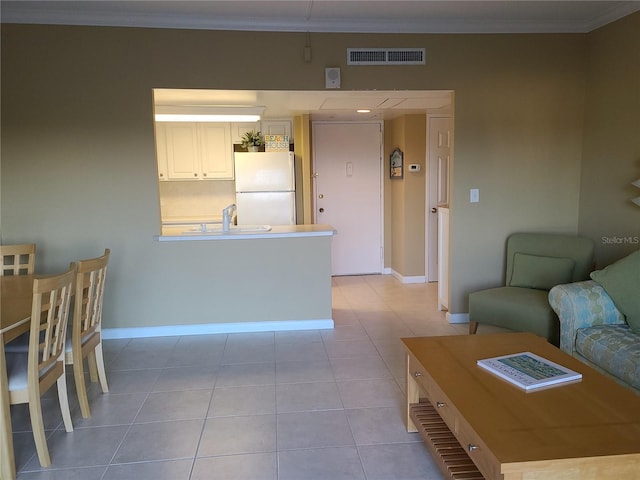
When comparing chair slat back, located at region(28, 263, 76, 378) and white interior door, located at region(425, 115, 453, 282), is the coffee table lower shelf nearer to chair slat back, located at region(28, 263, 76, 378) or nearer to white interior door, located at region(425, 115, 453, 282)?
chair slat back, located at region(28, 263, 76, 378)

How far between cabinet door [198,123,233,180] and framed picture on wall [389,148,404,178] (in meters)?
2.12

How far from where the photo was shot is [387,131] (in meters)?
6.05

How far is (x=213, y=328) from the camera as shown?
155 inches

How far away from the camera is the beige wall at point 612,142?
11.0 feet

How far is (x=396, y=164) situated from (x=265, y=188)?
70.2 inches

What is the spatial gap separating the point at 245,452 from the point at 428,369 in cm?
100

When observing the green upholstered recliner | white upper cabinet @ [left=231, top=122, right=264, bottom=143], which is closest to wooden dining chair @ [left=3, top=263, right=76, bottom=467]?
the green upholstered recliner

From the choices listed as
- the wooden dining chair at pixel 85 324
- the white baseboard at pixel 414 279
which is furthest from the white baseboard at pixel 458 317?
the wooden dining chair at pixel 85 324

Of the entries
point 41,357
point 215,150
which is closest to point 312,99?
point 215,150

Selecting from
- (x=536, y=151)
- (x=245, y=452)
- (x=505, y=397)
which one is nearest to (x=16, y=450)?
(x=245, y=452)

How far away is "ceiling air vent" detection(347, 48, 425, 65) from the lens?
12.2 ft

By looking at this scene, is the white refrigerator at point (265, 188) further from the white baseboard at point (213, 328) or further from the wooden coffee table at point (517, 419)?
the wooden coffee table at point (517, 419)

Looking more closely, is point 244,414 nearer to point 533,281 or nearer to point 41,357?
point 41,357

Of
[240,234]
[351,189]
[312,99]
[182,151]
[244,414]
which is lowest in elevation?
[244,414]
